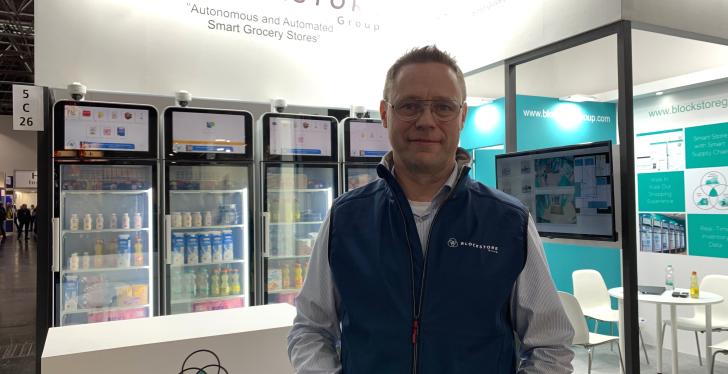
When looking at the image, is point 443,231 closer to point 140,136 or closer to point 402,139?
point 402,139

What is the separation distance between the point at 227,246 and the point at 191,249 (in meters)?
0.31

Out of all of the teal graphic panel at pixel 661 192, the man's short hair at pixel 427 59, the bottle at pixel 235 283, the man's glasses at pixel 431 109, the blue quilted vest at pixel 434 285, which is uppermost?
the man's short hair at pixel 427 59

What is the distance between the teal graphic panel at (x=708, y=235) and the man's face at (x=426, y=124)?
5.61m

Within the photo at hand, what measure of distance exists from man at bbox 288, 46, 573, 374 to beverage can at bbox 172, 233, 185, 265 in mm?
3367

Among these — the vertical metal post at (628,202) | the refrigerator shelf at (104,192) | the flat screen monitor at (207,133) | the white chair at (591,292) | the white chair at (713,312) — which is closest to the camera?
the vertical metal post at (628,202)

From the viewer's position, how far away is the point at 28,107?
3902 mm

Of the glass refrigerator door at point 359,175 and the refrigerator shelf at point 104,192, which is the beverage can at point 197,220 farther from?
the glass refrigerator door at point 359,175

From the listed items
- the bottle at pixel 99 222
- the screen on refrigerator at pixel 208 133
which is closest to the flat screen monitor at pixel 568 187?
the screen on refrigerator at pixel 208 133

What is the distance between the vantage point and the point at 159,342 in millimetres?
1705

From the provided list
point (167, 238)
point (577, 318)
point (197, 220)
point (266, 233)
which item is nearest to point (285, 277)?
point (266, 233)

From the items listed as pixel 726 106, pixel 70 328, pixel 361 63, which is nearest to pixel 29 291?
pixel 361 63

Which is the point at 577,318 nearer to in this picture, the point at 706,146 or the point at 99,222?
the point at 706,146

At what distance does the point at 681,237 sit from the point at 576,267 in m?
1.20

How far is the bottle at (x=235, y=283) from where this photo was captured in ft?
15.4
